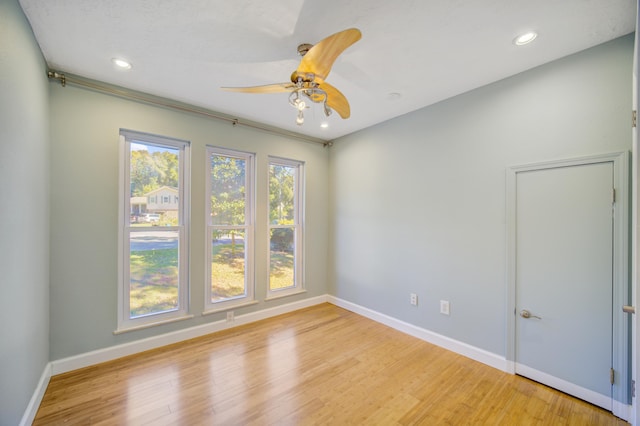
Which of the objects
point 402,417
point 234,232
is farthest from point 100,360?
point 402,417

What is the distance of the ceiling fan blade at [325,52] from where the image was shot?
1.42 metres

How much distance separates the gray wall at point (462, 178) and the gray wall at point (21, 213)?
131 inches

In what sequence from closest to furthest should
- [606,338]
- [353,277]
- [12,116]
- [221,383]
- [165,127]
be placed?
[12,116] → [606,338] → [221,383] → [165,127] → [353,277]

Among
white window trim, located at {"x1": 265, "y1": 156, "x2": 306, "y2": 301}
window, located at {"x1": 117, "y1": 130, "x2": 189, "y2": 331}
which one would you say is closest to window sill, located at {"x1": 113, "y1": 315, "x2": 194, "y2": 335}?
window, located at {"x1": 117, "y1": 130, "x2": 189, "y2": 331}

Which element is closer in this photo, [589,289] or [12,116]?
[12,116]

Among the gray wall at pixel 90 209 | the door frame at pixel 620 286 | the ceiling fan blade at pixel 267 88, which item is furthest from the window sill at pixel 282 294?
the door frame at pixel 620 286

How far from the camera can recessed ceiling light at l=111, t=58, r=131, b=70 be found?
2.17 m

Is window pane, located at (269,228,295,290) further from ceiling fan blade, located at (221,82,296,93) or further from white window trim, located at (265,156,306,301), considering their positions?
ceiling fan blade, located at (221,82,296,93)

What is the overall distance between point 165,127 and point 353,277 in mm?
3139

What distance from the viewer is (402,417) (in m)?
1.87

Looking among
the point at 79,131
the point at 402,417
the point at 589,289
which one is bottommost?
the point at 402,417

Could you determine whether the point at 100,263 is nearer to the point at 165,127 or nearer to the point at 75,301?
the point at 75,301

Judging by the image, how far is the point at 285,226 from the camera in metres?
3.98

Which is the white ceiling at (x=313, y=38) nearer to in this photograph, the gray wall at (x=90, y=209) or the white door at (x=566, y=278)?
the gray wall at (x=90, y=209)
